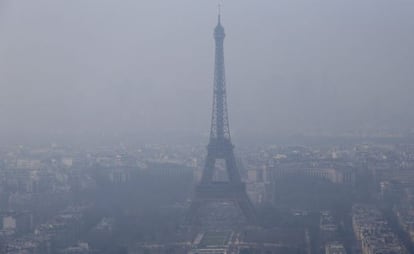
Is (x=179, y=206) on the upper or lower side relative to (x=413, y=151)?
lower

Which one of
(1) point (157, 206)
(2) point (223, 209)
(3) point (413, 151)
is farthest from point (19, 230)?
(3) point (413, 151)

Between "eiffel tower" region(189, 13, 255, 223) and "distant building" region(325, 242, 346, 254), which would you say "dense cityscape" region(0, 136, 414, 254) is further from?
"eiffel tower" region(189, 13, 255, 223)

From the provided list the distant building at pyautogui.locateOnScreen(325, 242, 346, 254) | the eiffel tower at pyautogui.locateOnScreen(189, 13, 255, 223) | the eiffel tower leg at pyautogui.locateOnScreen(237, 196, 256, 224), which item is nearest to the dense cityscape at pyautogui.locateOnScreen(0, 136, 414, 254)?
the distant building at pyautogui.locateOnScreen(325, 242, 346, 254)

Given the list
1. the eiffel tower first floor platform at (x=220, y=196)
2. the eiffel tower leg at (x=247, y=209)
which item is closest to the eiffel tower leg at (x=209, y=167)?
the eiffel tower first floor platform at (x=220, y=196)

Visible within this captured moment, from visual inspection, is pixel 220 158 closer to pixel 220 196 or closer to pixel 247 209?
pixel 220 196

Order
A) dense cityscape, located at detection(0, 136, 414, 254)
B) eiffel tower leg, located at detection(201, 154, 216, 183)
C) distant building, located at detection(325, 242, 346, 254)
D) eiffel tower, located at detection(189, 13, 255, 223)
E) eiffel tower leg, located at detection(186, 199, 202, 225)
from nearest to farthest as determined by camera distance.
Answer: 1. distant building, located at detection(325, 242, 346, 254)
2. dense cityscape, located at detection(0, 136, 414, 254)
3. eiffel tower leg, located at detection(186, 199, 202, 225)
4. eiffel tower, located at detection(189, 13, 255, 223)
5. eiffel tower leg, located at detection(201, 154, 216, 183)

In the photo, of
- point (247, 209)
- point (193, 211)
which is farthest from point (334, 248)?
point (193, 211)

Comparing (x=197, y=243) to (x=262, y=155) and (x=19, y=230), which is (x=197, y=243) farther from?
(x=262, y=155)
